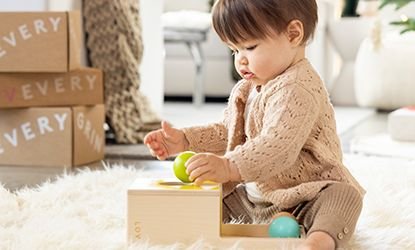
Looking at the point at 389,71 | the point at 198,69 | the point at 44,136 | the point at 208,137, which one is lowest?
the point at 198,69

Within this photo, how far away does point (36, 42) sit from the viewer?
195 cm

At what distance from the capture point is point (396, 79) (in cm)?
372

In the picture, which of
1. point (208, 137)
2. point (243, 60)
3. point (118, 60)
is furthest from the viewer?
point (118, 60)

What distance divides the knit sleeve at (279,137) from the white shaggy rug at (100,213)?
0.13m

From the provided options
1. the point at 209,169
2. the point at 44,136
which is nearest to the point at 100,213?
the point at 209,169

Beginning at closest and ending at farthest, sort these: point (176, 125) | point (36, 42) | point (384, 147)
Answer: point (36, 42), point (384, 147), point (176, 125)

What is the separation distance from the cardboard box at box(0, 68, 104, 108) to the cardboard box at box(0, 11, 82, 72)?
0.04 m

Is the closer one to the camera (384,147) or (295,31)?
(295,31)

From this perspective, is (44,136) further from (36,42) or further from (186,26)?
(186,26)

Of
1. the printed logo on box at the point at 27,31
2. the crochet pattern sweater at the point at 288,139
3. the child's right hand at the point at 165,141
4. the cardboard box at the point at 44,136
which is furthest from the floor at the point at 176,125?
the crochet pattern sweater at the point at 288,139

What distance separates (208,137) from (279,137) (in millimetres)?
220

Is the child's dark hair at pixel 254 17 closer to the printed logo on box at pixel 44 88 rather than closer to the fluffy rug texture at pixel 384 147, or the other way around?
the printed logo on box at pixel 44 88

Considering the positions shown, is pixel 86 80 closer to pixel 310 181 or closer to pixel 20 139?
pixel 20 139

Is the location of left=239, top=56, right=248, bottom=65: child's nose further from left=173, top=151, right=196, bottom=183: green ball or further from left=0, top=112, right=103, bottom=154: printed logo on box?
left=0, top=112, right=103, bottom=154: printed logo on box
